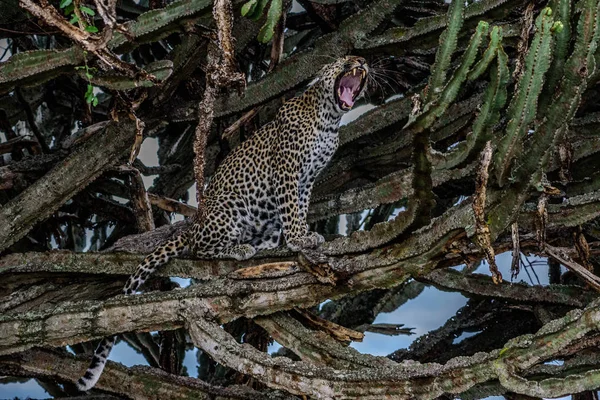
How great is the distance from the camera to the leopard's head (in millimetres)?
7051

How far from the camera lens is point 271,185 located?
7418 millimetres

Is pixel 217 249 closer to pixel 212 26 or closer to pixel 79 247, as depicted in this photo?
pixel 212 26

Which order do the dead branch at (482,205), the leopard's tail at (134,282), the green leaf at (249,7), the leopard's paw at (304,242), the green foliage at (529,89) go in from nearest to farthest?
the dead branch at (482,205), the green foliage at (529,89), the green leaf at (249,7), the leopard's paw at (304,242), the leopard's tail at (134,282)

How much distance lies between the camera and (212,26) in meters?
6.93

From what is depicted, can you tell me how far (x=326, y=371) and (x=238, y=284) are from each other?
0.92 meters

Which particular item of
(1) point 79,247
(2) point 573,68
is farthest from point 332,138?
(1) point 79,247

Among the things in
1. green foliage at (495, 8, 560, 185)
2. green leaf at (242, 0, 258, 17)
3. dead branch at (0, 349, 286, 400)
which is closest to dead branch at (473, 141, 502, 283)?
green foliage at (495, 8, 560, 185)

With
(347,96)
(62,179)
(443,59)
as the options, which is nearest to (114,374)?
(62,179)

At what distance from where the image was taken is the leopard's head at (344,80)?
7.05m

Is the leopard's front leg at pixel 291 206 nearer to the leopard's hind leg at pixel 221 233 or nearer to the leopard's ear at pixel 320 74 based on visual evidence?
the leopard's hind leg at pixel 221 233

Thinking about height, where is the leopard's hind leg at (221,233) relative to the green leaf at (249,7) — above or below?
below

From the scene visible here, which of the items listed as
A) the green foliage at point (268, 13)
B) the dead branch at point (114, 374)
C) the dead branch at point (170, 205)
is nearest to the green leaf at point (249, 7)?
the green foliage at point (268, 13)

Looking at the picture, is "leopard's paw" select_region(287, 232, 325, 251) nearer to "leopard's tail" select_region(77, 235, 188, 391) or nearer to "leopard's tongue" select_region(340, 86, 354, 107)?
"leopard's tail" select_region(77, 235, 188, 391)

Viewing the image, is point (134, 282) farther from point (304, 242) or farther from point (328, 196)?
point (328, 196)
